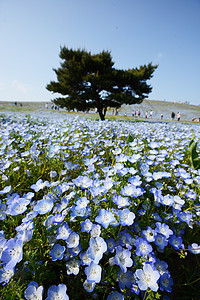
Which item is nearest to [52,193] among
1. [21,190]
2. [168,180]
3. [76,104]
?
[21,190]

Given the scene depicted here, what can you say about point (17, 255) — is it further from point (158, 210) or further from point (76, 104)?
point (76, 104)

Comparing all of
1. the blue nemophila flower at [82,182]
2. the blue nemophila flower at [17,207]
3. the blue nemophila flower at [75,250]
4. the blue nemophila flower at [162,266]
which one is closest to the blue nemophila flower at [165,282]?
the blue nemophila flower at [162,266]

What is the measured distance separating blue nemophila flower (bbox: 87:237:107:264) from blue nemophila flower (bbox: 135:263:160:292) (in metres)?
0.21

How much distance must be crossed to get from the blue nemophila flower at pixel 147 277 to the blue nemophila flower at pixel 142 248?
71 millimetres

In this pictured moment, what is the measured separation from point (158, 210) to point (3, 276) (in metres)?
1.23

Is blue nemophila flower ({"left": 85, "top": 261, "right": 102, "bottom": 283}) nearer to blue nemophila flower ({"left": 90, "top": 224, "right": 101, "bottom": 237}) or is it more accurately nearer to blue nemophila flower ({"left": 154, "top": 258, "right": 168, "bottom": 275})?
blue nemophila flower ({"left": 90, "top": 224, "right": 101, "bottom": 237})

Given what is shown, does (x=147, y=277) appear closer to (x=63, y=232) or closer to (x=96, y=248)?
(x=96, y=248)

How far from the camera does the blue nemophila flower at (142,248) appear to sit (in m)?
0.91

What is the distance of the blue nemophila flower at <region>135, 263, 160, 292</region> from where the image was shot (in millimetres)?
795

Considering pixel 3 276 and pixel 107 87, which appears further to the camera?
pixel 107 87

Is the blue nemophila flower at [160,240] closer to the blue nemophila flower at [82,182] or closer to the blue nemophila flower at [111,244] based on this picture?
the blue nemophila flower at [111,244]

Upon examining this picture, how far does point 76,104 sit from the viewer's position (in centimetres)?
1316

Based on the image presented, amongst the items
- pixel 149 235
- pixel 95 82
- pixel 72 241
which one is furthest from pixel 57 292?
pixel 95 82

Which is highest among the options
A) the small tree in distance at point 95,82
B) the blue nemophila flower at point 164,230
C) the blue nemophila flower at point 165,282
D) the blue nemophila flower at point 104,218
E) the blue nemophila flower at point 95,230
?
the small tree in distance at point 95,82
